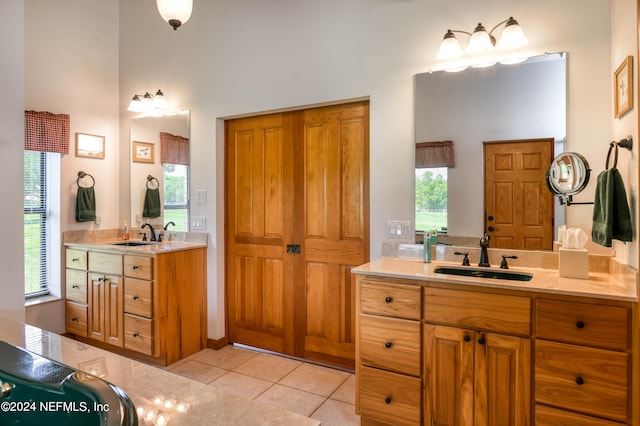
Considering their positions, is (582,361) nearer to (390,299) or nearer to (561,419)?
(561,419)

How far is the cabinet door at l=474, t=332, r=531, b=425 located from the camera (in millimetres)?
1740

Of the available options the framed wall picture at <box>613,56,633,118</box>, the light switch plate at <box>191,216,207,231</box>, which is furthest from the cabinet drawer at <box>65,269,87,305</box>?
the framed wall picture at <box>613,56,633,118</box>

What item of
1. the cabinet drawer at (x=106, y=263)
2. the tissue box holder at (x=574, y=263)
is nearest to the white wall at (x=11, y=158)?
the cabinet drawer at (x=106, y=263)

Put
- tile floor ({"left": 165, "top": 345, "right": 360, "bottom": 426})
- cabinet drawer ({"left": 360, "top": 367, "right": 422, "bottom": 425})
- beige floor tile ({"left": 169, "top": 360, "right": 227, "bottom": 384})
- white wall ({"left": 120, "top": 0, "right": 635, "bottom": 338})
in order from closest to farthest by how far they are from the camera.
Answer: cabinet drawer ({"left": 360, "top": 367, "right": 422, "bottom": 425}), white wall ({"left": 120, "top": 0, "right": 635, "bottom": 338}), tile floor ({"left": 165, "top": 345, "right": 360, "bottom": 426}), beige floor tile ({"left": 169, "top": 360, "right": 227, "bottom": 384})

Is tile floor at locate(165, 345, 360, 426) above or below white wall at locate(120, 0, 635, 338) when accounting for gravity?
below

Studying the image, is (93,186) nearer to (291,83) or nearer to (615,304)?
(291,83)

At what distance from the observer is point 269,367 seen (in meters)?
2.95

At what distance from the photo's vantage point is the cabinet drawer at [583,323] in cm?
158

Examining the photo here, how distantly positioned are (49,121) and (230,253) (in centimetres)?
204

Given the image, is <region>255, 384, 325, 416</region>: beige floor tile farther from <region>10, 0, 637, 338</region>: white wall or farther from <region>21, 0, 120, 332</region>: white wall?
<region>21, 0, 120, 332</region>: white wall

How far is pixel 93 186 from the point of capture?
375cm

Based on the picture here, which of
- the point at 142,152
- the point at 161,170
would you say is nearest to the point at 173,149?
the point at 161,170

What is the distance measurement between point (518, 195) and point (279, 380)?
2.08 m

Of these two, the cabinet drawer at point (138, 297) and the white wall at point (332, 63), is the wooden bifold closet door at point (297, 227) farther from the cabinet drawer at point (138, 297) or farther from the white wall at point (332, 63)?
the cabinet drawer at point (138, 297)
